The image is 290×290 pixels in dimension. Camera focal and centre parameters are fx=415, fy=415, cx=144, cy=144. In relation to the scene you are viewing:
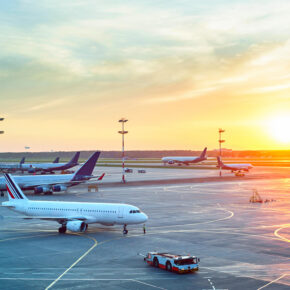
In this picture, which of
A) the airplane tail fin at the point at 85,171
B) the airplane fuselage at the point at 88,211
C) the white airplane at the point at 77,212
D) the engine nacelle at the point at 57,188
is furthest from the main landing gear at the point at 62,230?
the airplane tail fin at the point at 85,171

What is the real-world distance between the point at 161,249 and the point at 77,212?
14.8 metres

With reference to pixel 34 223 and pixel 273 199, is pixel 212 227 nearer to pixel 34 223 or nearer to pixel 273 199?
pixel 34 223

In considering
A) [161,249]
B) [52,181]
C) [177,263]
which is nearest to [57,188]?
[52,181]

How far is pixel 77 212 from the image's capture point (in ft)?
180

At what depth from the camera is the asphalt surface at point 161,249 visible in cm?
3366

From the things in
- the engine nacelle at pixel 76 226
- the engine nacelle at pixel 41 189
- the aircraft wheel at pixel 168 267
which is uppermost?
the engine nacelle at pixel 41 189

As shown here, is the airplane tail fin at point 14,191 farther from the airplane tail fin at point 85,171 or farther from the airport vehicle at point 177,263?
the airplane tail fin at point 85,171

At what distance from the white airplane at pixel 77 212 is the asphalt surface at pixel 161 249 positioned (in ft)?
5.75

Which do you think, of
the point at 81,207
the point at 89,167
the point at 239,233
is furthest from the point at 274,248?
the point at 89,167

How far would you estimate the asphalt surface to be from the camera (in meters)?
33.7

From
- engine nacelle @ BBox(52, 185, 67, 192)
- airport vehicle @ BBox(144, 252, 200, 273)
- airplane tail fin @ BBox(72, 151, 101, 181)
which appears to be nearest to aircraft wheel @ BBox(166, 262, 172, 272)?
airport vehicle @ BBox(144, 252, 200, 273)

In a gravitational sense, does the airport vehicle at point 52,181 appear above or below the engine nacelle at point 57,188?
above

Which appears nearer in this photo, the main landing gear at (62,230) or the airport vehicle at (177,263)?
the airport vehicle at (177,263)

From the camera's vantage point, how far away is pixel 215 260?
40188mm
